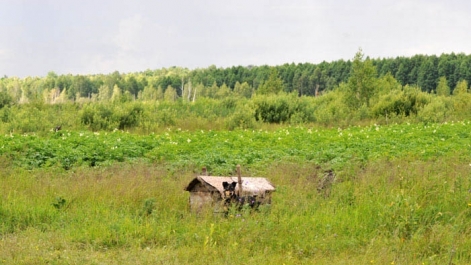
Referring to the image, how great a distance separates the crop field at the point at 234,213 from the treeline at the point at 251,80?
7139 cm

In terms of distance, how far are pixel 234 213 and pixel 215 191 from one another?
0.66m

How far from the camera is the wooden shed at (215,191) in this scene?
7520 millimetres

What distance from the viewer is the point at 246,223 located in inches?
265

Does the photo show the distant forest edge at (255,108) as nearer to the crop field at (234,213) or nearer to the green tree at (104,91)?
the crop field at (234,213)

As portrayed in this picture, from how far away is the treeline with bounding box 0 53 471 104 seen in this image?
105 m

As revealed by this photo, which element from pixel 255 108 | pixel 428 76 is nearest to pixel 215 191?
pixel 255 108

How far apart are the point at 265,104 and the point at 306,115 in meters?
3.04

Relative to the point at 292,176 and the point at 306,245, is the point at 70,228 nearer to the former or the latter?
the point at 306,245

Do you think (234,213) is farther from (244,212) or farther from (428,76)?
(428,76)

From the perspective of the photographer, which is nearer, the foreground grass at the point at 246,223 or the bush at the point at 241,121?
the foreground grass at the point at 246,223

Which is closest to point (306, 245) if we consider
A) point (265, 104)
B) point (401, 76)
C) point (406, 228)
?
point (406, 228)

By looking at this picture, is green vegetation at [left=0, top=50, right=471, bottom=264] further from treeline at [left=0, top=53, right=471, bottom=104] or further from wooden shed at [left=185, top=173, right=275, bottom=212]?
treeline at [left=0, top=53, right=471, bottom=104]


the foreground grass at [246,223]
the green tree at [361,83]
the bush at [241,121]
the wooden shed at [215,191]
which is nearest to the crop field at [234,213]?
the foreground grass at [246,223]

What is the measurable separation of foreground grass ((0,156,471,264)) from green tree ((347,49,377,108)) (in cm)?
2903
